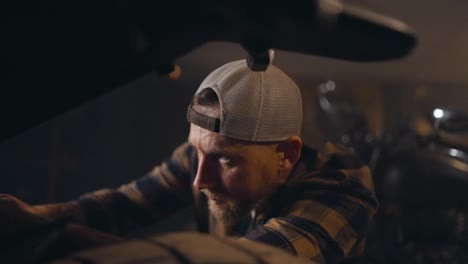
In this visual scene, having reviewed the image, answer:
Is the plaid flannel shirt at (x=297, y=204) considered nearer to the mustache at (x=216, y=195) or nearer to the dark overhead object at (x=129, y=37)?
the mustache at (x=216, y=195)

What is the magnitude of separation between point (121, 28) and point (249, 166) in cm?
73

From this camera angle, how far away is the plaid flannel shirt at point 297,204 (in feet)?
3.24

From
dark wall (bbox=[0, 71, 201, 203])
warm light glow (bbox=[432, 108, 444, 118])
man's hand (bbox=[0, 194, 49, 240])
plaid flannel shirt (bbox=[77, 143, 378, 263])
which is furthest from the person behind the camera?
dark wall (bbox=[0, 71, 201, 203])

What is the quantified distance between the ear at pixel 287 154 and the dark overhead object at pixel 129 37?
Answer: 26.7 inches

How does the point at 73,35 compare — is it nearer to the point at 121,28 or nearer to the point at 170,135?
the point at 121,28

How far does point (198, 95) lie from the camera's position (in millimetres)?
1135

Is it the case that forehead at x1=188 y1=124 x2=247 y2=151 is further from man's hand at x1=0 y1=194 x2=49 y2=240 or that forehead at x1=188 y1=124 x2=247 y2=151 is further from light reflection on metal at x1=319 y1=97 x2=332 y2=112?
light reflection on metal at x1=319 y1=97 x2=332 y2=112

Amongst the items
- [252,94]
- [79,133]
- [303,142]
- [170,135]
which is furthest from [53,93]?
[170,135]

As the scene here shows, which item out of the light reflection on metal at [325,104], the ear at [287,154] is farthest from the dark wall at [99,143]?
the ear at [287,154]

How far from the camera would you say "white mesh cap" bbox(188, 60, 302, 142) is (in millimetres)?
1065

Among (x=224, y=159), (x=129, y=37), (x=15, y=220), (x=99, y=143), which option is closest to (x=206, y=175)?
(x=224, y=159)

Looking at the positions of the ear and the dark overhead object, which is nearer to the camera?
the dark overhead object

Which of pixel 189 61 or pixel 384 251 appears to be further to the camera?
pixel 189 61

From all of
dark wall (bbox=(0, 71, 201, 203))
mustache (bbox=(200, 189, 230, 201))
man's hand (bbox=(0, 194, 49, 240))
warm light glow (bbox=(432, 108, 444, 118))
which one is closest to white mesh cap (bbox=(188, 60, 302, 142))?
mustache (bbox=(200, 189, 230, 201))
